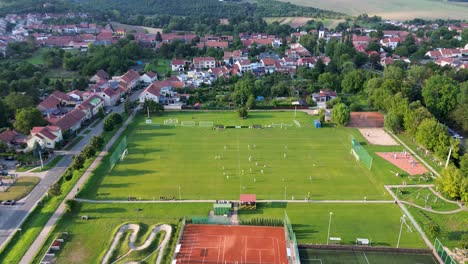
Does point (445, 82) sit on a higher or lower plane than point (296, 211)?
higher

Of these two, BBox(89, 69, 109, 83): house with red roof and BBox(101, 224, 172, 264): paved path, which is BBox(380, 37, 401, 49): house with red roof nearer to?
BBox(89, 69, 109, 83): house with red roof

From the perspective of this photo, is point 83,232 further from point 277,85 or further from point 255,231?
point 277,85

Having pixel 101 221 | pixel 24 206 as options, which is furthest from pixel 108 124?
pixel 101 221

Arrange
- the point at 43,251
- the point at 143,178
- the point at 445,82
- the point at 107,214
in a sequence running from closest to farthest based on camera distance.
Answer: the point at 43,251 → the point at 107,214 → the point at 143,178 → the point at 445,82

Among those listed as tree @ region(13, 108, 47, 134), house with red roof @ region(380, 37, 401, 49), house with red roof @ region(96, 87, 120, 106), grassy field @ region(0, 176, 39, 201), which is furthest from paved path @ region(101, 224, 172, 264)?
house with red roof @ region(380, 37, 401, 49)

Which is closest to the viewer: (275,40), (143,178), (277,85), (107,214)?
(107,214)

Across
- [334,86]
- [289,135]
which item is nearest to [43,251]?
[289,135]
